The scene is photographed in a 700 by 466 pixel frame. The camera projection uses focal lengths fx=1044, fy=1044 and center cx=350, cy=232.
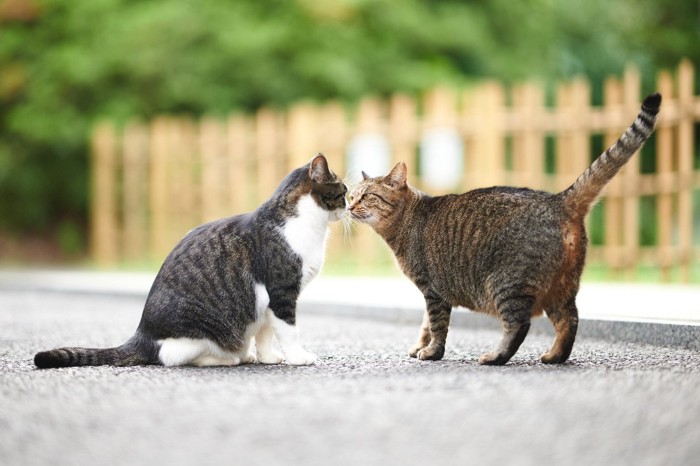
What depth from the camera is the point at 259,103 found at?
78.1 ft

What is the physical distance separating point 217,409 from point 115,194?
17.3 m

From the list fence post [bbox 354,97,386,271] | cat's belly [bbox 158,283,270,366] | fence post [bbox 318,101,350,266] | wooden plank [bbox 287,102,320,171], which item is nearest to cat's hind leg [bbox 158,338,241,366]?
cat's belly [bbox 158,283,270,366]

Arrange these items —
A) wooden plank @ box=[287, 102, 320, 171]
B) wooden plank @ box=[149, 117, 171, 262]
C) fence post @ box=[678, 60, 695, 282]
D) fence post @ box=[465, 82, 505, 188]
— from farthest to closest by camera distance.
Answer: wooden plank @ box=[149, 117, 171, 262]
wooden plank @ box=[287, 102, 320, 171]
fence post @ box=[465, 82, 505, 188]
fence post @ box=[678, 60, 695, 282]

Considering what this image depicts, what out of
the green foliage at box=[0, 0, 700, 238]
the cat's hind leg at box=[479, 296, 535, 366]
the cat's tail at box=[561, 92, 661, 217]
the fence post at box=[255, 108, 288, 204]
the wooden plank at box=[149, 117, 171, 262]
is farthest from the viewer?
the green foliage at box=[0, 0, 700, 238]

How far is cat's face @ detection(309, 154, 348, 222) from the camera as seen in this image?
21.5ft

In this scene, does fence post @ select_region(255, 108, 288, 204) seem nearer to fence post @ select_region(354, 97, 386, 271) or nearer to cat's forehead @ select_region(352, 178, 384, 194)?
fence post @ select_region(354, 97, 386, 271)

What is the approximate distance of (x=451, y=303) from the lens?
6.43m

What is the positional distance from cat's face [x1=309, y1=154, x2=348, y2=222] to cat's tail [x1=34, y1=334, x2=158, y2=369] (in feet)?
4.55

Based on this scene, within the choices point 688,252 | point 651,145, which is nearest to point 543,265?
point 688,252

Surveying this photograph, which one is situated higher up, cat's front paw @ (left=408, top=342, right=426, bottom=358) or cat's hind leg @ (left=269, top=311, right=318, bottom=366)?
cat's hind leg @ (left=269, top=311, right=318, bottom=366)

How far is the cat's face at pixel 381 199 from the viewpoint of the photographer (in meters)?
6.88

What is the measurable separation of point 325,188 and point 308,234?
1.23 feet

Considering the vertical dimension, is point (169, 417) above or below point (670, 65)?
below

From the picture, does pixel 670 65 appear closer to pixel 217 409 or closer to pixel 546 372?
pixel 546 372
